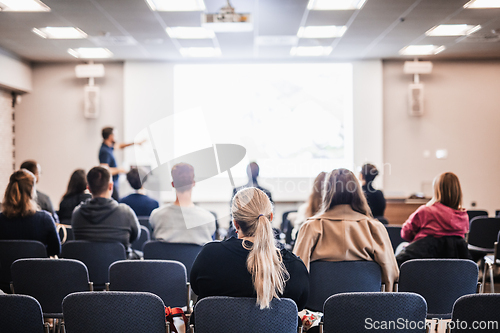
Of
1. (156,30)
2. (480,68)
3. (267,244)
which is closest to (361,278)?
(267,244)

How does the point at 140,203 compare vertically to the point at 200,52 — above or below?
below

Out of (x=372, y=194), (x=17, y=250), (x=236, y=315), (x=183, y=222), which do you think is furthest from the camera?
(x=372, y=194)

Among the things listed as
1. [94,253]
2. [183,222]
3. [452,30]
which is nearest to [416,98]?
[452,30]

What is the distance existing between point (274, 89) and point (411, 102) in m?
2.55

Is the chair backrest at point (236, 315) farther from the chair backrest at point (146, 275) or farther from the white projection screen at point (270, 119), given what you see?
the white projection screen at point (270, 119)

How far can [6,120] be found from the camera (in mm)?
7422

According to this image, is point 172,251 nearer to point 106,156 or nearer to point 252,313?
point 252,313

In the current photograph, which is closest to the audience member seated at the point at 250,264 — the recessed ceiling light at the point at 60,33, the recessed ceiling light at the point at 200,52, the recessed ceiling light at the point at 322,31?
the recessed ceiling light at the point at 322,31

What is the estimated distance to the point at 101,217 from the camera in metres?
2.93

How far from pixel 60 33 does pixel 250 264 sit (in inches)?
219

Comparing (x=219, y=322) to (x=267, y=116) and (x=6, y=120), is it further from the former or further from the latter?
(x=6, y=120)

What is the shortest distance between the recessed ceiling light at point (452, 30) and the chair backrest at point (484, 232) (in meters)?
2.94

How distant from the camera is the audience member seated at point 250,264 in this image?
159 cm

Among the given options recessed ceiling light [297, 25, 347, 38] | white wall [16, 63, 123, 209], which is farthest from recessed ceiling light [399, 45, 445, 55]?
white wall [16, 63, 123, 209]
